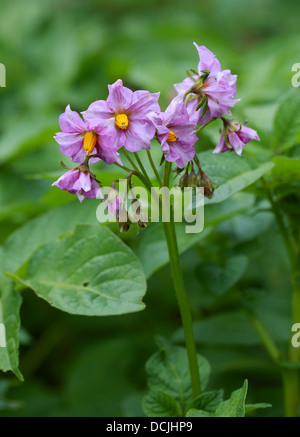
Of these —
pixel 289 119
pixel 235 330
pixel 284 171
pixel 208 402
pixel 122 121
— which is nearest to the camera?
pixel 122 121

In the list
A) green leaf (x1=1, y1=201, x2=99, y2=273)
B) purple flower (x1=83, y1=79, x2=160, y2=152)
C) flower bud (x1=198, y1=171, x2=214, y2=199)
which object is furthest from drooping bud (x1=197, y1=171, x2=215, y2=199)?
green leaf (x1=1, y1=201, x2=99, y2=273)

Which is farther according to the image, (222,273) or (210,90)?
(222,273)

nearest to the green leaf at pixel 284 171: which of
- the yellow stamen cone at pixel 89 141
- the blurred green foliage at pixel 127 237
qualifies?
the blurred green foliage at pixel 127 237

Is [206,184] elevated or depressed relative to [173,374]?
elevated

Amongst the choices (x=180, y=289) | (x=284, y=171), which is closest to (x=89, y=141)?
(x=180, y=289)

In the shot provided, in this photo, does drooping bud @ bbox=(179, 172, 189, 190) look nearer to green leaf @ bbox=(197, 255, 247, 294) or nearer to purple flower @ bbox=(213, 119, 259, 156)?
purple flower @ bbox=(213, 119, 259, 156)

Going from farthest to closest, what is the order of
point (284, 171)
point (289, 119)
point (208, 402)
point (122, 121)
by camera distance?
point (289, 119)
point (284, 171)
point (208, 402)
point (122, 121)

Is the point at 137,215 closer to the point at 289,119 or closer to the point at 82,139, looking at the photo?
the point at 82,139
